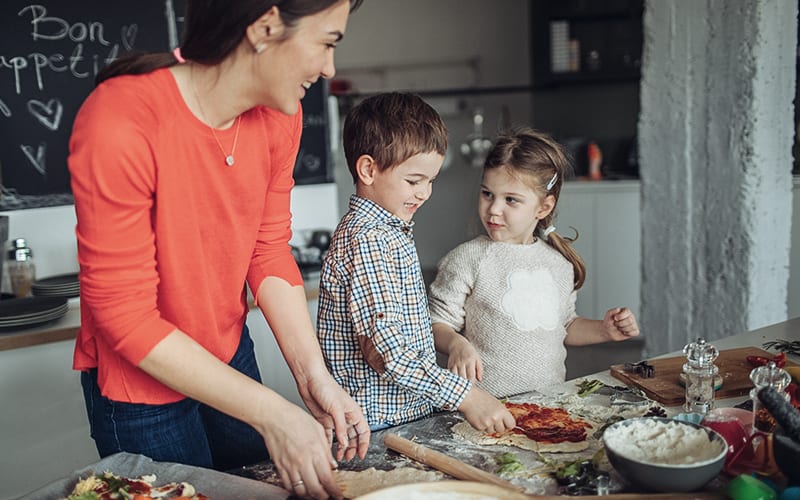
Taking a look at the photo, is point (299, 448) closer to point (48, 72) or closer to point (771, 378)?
point (771, 378)

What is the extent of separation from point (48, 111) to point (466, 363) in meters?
2.00

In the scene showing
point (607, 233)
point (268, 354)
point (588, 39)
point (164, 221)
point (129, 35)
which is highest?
point (588, 39)

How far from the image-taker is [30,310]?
7.69 ft

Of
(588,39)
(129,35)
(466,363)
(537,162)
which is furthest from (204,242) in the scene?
(588,39)

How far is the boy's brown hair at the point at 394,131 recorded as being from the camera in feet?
5.07

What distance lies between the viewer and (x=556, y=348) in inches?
73.6

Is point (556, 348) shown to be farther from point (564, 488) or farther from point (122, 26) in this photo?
point (122, 26)

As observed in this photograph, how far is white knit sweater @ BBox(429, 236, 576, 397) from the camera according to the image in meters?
1.82

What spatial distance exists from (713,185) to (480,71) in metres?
3.18

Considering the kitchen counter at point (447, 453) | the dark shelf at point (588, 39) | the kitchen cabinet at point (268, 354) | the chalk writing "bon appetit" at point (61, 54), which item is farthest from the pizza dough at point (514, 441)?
the dark shelf at point (588, 39)

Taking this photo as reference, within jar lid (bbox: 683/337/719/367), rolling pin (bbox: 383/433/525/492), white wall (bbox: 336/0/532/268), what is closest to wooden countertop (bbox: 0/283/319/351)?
rolling pin (bbox: 383/433/525/492)

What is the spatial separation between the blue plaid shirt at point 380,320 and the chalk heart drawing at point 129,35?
1.71 meters

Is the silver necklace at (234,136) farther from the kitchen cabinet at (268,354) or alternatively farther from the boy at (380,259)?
the kitchen cabinet at (268,354)

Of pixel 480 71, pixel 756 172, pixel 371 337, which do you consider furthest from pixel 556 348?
pixel 480 71
